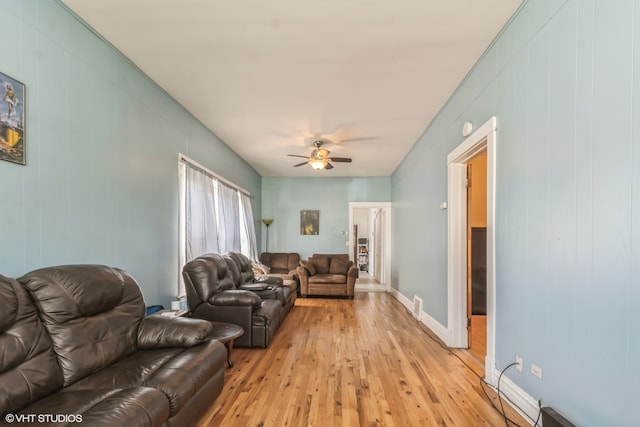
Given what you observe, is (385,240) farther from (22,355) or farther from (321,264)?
(22,355)

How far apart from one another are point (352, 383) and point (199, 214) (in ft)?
9.49

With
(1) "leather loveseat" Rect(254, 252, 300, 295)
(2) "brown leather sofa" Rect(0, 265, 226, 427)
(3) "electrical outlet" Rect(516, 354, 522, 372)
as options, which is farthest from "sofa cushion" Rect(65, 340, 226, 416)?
(1) "leather loveseat" Rect(254, 252, 300, 295)

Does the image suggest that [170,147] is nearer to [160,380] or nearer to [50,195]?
[50,195]

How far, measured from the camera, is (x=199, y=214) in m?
4.12

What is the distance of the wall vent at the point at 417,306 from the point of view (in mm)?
4551

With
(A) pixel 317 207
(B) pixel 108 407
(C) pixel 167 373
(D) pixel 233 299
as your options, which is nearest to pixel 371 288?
(A) pixel 317 207

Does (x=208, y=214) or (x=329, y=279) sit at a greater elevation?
(x=208, y=214)

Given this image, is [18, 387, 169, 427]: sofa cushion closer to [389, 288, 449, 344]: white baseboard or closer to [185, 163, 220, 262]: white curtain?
[185, 163, 220, 262]: white curtain

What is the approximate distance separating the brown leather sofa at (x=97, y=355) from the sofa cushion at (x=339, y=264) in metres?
4.50

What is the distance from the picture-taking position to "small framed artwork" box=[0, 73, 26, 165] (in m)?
1.71

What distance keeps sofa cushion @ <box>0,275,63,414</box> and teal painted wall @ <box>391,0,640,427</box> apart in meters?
2.72

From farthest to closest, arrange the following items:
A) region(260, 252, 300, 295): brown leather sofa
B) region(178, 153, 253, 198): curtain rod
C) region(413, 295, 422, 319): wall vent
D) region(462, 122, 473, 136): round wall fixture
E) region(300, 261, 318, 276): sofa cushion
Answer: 1. region(260, 252, 300, 295): brown leather sofa
2. region(300, 261, 318, 276): sofa cushion
3. region(413, 295, 422, 319): wall vent
4. region(178, 153, 253, 198): curtain rod
5. region(462, 122, 473, 136): round wall fixture

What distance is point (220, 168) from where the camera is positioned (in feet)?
16.5

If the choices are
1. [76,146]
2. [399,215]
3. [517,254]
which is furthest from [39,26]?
[399,215]
